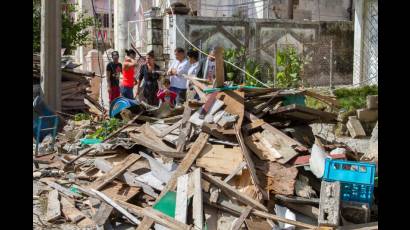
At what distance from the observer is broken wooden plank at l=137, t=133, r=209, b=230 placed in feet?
23.1

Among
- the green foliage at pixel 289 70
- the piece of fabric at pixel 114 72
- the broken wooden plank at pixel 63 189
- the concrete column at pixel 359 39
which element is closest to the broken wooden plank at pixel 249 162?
the broken wooden plank at pixel 63 189

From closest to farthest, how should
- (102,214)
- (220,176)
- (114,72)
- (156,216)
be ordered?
(156,216) → (102,214) → (220,176) → (114,72)

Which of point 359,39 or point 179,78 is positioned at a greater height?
A: point 359,39

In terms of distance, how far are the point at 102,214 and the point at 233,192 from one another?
164 centimetres

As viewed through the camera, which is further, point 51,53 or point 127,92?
point 51,53

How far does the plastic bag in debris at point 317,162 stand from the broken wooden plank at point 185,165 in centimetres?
152

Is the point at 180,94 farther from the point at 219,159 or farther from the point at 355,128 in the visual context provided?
the point at 219,159

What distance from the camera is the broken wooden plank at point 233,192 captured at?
7.03 meters

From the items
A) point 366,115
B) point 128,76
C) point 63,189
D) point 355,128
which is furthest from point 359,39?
point 63,189

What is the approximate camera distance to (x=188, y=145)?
8.46 m

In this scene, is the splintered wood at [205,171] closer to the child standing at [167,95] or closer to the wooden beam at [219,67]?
the wooden beam at [219,67]

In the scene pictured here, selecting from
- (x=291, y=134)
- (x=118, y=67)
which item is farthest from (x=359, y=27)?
(x=291, y=134)

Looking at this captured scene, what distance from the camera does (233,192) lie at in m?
7.19
